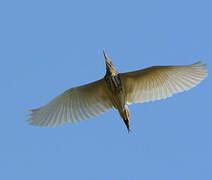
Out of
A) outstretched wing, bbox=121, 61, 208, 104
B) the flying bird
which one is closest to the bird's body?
the flying bird

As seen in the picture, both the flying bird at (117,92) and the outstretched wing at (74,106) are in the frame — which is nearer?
the flying bird at (117,92)

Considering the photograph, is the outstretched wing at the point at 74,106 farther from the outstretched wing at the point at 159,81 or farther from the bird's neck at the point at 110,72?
the outstretched wing at the point at 159,81

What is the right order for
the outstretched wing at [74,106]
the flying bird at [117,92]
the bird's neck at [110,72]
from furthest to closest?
the outstretched wing at [74,106], the flying bird at [117,92], the bird's neck at [110,72]

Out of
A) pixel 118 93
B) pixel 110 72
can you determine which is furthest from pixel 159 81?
pixel 110 72

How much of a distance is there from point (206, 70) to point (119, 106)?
8.07ft

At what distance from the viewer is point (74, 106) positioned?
1952cm

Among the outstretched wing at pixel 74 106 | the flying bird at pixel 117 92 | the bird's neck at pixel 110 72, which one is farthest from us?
the outstretched wing at pixel 74 106

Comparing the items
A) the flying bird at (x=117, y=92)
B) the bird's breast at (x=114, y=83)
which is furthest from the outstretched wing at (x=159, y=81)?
the bird's breast at (x=114, y=83)

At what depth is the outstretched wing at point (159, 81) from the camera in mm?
18922

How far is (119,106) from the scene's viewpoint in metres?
19.0

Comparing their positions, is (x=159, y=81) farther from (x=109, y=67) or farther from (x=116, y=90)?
(x=109, y=67)

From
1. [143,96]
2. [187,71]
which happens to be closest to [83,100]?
[143,96]

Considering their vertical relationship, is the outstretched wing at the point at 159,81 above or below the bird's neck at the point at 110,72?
below

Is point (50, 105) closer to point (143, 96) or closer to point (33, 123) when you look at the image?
point (33, 123)
